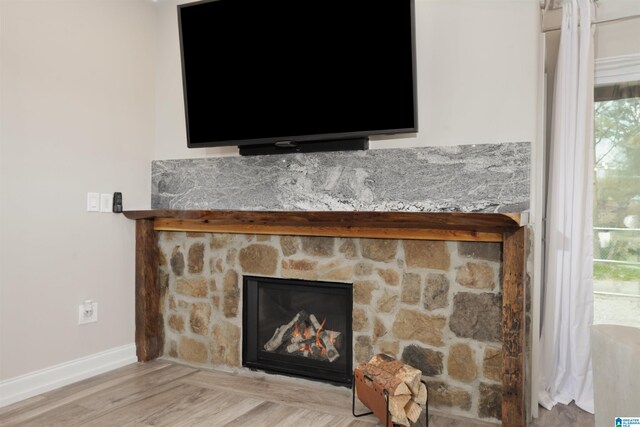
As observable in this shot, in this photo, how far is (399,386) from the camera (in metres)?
2.13

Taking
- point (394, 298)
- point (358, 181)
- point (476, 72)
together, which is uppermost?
point (476, 72)

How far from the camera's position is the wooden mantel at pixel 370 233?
216 cm

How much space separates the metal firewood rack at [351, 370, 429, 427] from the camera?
2.14 m

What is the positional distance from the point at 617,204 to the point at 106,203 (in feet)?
9.56

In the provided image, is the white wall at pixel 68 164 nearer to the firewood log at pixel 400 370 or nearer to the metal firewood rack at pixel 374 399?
the metal firewood rack at pixel 374 399

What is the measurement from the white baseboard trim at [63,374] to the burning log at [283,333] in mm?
949

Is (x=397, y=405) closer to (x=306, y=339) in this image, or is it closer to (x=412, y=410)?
(x=412, y=410)

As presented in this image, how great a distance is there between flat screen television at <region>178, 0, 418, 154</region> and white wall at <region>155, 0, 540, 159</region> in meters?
0.16

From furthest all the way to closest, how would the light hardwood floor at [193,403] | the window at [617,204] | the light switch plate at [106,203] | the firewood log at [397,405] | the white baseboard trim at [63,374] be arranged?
the light switch plate at [106,203], the window at [617,204], the white baseboard trim at [63,374], the light hardwood floor at [193,403], the firewood log at [397,405]

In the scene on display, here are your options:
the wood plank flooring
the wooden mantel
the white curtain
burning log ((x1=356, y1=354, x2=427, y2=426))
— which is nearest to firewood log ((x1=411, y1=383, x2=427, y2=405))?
burning log ((x1=356, y1=354, x2=427, y2=426))

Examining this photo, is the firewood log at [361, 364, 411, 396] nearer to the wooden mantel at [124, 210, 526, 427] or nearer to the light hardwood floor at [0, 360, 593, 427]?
the light hardwood floor at [0, 360, 593, 427]

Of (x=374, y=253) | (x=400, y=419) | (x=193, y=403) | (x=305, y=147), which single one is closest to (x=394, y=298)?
(x=374, y=253)

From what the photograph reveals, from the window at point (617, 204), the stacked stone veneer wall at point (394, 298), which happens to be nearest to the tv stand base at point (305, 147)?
the stacked stone veneer wall at point (394, 298)

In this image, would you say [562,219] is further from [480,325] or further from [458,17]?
[458,17]
